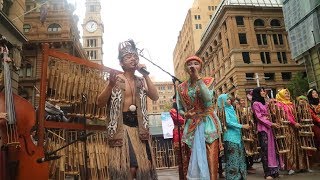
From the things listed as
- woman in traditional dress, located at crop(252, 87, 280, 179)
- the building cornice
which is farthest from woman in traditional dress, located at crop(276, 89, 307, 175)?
the building cornice

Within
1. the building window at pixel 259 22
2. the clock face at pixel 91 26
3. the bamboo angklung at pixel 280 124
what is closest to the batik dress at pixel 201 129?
the bamboo angklung at pixel 280 124

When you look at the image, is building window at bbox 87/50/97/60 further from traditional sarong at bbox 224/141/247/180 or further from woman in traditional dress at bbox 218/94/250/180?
traditional sarong at bbox 224/141/247/180

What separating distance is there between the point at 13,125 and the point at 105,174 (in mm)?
1955

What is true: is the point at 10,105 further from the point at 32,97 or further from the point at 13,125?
the point at 32,97

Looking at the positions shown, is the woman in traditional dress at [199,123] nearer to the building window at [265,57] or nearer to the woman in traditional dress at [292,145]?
the woman in traditional dress at [292,145]

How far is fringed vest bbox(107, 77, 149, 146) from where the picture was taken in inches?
121

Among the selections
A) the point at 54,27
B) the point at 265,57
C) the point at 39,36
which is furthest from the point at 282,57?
the point at 39,36

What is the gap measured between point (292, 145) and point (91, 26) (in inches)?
3828

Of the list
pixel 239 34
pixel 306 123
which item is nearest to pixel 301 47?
pixel 239 34

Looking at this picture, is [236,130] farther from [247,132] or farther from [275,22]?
[275,22]

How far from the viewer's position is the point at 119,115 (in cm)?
317

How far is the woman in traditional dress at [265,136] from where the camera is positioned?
658 cm

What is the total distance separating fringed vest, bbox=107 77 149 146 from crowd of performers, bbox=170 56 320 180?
1.22 metres

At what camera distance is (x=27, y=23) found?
35.4 m
